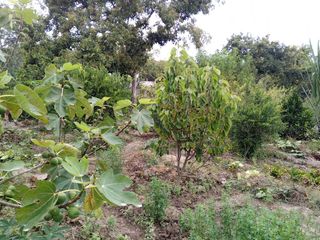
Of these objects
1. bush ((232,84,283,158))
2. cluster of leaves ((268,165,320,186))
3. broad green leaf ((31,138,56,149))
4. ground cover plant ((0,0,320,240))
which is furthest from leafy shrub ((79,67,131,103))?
broad green leaf ((31,138,56,149))

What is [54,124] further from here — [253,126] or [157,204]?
[253,126]

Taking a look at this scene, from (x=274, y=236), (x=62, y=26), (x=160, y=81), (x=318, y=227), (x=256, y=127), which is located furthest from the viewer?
(x=62, y=26)

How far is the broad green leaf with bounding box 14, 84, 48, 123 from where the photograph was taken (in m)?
0.88

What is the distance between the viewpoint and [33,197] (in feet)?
2.75

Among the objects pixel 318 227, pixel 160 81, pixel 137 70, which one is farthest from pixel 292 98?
pixel 318 227

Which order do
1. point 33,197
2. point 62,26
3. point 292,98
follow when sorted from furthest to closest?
point 62,26, point 292,98, point 33,197

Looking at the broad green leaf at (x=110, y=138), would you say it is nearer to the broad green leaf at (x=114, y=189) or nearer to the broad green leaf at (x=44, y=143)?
the broad green leaf at (x=44, y=143)

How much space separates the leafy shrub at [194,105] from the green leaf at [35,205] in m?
3.30

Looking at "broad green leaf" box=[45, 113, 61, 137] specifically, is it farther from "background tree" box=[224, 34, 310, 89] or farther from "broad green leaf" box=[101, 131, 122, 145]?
"background tree" box=[224, 34, 310, 89]

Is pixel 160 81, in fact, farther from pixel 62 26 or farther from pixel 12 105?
pixel 62 26

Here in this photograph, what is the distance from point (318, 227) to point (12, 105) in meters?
3.14

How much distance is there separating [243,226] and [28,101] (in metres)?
2.08

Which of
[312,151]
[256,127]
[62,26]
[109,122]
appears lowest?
[312,151]

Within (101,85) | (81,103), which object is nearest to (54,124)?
(81,103)
